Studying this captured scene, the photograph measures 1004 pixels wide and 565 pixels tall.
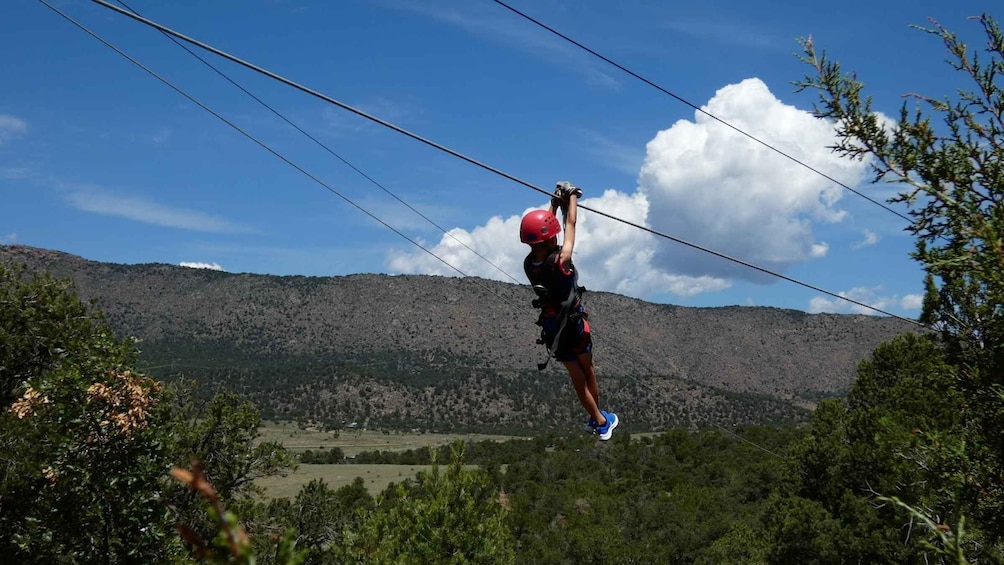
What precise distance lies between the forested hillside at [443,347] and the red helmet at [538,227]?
100334 mm

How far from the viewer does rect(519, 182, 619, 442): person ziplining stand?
7.23m

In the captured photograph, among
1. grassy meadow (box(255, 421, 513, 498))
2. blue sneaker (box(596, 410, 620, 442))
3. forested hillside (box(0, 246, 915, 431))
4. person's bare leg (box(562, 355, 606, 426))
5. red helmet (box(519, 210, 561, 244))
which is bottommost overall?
grassy meadow (box(255, 421, 513, 498))

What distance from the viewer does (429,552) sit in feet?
86.6

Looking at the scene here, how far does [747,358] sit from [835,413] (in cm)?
11938

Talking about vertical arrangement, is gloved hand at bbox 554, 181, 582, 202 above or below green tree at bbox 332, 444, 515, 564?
above

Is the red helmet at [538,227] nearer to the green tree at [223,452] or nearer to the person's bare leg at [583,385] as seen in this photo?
the person's bare leg at [583,385]

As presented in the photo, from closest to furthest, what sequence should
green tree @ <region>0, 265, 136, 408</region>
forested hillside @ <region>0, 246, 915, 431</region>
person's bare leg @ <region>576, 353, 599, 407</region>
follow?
person's bare leg @ <region>576, 353, 599, 407</region>, green tree @ <region>0, 265, 136, 408</region>, forested hillside @ <region>0, 246, 915, 431</region>

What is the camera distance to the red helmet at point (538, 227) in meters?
7.14

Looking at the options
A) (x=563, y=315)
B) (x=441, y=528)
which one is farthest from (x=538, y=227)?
(x=441, y=528)

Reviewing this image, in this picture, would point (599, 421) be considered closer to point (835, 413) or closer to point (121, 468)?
point (121, 468)

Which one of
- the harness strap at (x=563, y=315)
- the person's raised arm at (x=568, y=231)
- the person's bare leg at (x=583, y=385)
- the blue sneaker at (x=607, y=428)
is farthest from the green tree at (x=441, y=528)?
the person's raised arm at (x=568, y=231)

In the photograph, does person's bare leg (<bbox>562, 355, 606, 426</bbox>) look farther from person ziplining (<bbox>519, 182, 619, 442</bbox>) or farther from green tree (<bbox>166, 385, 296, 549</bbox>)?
green tree (<bbox>166, 385, 296, 549</bbox>)

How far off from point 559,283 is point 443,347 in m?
124

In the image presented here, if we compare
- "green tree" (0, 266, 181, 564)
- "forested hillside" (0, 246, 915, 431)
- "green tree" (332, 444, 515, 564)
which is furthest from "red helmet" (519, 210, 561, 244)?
"forested hillside" (0, 246, 915, 431)
